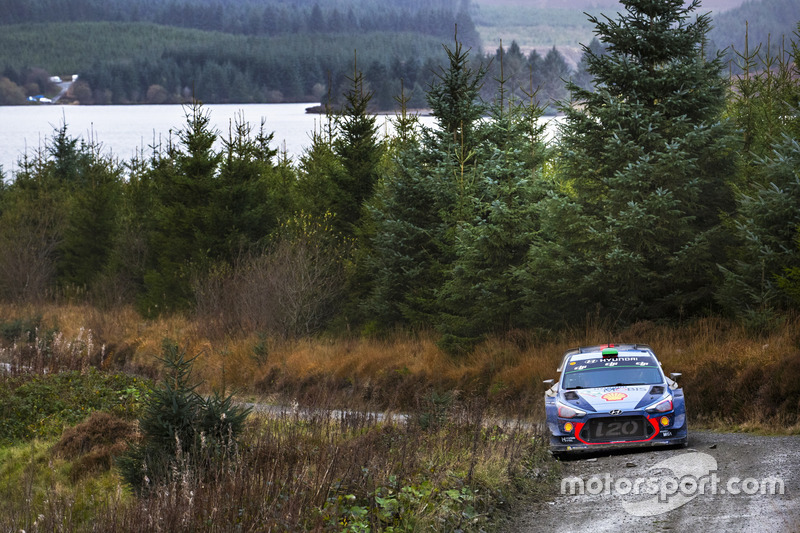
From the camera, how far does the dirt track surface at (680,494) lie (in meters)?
9.19

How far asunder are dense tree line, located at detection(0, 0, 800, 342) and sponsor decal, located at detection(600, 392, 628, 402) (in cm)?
699

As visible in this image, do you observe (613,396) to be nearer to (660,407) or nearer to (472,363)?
(660,407)

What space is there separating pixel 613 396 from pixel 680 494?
3.11 meters

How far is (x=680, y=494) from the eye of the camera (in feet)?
34.0

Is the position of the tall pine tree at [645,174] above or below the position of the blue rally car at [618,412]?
above

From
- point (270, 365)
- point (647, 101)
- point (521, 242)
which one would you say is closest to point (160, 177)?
point (270, 365)

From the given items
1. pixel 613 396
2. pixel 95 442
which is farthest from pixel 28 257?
pixel 613 396

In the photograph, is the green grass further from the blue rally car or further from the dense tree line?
the dense tree line

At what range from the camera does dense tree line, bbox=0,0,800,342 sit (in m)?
21.2

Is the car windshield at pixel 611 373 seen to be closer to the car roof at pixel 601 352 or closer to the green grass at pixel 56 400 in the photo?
the car roof at pixel 601 352

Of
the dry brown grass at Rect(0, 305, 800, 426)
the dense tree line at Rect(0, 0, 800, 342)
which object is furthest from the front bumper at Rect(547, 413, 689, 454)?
the dense tree line at Rect(0, 0, 800, 342)

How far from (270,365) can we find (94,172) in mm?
27916

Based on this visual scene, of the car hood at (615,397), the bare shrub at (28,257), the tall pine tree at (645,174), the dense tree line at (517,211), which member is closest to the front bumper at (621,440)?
the car hood at (615,397)

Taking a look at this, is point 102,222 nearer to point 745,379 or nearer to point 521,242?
point 521,242
